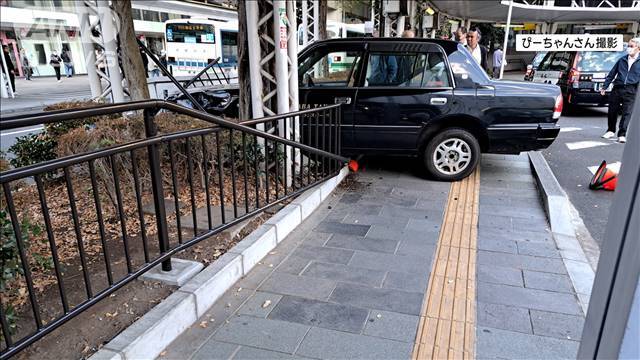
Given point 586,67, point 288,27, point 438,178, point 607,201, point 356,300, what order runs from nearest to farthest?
point 356,300
point 288,27
point 607,201
point 438,178
point 586,67

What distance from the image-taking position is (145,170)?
429 cm

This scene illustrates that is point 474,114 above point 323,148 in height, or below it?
Result: above

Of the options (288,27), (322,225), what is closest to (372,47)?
(288,27)

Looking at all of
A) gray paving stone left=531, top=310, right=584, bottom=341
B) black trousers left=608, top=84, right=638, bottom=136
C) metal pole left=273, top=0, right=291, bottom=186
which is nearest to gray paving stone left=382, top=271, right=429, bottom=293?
gray paving stone left=531, top=310, right=584, bottom=341

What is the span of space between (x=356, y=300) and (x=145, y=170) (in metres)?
2.52

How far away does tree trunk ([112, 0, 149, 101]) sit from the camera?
585 centimetres

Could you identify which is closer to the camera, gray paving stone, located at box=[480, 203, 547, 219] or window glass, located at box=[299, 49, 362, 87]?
gray paving stone, located at box=[480, 203, 547, 219]

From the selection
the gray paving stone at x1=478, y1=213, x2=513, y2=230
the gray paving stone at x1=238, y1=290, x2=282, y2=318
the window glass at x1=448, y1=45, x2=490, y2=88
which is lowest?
the gray paving stone at x1=238, y1=290, x2=282, y2=318

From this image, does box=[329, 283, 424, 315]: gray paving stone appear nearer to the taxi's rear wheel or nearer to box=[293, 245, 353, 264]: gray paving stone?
box=[293, 245, 353, 264]: gray paving stone

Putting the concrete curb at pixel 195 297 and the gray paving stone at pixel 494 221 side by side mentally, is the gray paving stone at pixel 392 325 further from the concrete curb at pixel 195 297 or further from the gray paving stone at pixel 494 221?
the gray paving stone at pixel 494 221

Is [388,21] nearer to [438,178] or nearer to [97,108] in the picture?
[438,178]

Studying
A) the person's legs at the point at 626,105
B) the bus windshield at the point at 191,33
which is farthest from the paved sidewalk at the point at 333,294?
the bus windshield at the point at 191,33

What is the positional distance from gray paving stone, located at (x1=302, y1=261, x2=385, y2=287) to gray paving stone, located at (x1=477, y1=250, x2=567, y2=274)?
92cm

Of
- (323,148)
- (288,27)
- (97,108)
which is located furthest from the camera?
(323,148)
